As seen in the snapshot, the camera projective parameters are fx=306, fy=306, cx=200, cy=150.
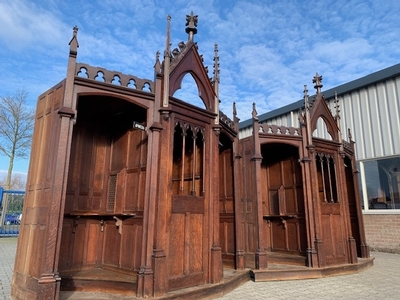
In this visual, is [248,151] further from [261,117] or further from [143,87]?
[261,117]

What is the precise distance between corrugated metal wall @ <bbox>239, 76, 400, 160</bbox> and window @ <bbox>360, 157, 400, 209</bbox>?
39 cm

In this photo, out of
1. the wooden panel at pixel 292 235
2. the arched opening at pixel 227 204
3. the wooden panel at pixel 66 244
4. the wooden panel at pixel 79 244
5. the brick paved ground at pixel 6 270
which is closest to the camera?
the brick paved ground at pixel 6 270

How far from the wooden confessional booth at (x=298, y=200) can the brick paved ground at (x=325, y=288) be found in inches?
22.3

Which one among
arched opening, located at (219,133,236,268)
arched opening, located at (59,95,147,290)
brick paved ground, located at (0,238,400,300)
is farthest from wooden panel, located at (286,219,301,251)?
arched opening, located at (59,95,147,290)

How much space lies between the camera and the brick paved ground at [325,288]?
5.92m

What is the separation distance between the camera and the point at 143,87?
19.2 feet

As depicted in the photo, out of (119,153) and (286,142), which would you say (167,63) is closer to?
(119,153)

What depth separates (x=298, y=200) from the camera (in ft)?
30.0

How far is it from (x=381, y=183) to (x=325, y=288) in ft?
26.2

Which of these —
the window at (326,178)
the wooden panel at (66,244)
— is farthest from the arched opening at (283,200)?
the wooden panel at (66,244)

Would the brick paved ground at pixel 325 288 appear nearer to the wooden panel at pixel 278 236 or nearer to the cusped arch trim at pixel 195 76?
the wooden panel at pixel 278 236

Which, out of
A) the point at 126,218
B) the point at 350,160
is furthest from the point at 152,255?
the point at 350,160

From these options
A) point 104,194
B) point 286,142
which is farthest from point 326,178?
point 104,194

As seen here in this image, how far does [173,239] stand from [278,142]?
4675 millimetres
